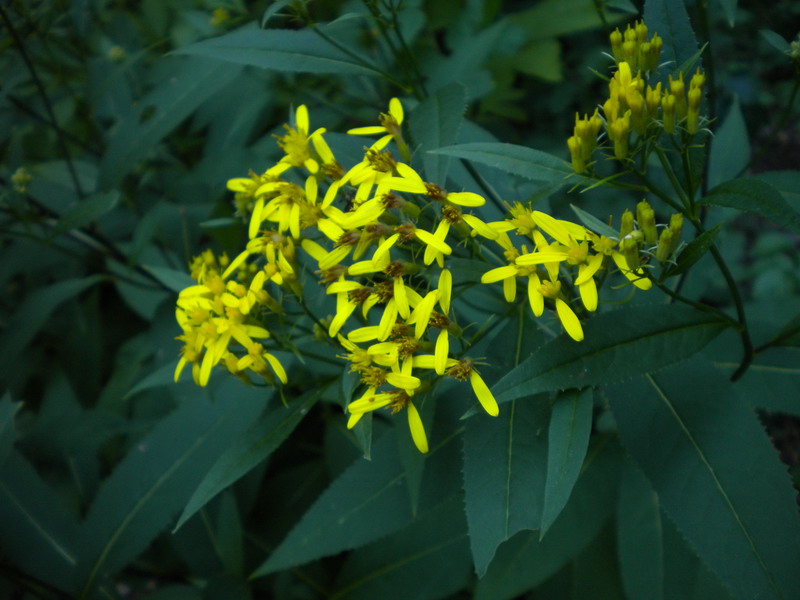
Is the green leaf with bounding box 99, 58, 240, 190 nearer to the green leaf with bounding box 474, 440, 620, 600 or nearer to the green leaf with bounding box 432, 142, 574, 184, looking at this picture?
the green leaf with bounding box 432, 142, 574, 184

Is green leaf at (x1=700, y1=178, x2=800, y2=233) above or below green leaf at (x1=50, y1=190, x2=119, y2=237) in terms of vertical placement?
below

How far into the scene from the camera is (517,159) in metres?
1.47

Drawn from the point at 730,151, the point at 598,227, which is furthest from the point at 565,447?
the point at 730,151

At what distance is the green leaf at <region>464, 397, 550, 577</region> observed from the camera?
4.55 ft

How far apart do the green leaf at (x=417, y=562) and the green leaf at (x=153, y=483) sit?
0.70m

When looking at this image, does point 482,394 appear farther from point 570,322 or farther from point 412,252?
point 412,252

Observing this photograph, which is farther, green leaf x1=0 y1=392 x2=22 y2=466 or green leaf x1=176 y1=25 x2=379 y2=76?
green leaf x1=0 y1=392 x2=22 y2=466

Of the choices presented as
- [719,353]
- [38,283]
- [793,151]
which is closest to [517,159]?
[719,353]

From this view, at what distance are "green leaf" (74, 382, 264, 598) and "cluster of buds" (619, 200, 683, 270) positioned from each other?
Result: 1384 mm

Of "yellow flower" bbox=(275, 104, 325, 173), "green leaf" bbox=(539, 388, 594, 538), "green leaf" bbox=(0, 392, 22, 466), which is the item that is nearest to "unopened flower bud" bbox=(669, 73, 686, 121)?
"green leaf" bbox=(539, 388, 594, 538)

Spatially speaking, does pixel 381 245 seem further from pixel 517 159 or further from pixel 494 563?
pixel 494 563

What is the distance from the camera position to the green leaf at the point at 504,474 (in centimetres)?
139

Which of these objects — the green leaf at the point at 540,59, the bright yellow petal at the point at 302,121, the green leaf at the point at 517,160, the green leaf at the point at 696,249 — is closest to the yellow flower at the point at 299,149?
the bright yellow petal at the point at 302,121

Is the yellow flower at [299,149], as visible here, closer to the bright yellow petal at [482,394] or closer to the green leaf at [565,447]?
the bright yellow petal at [482,394]
